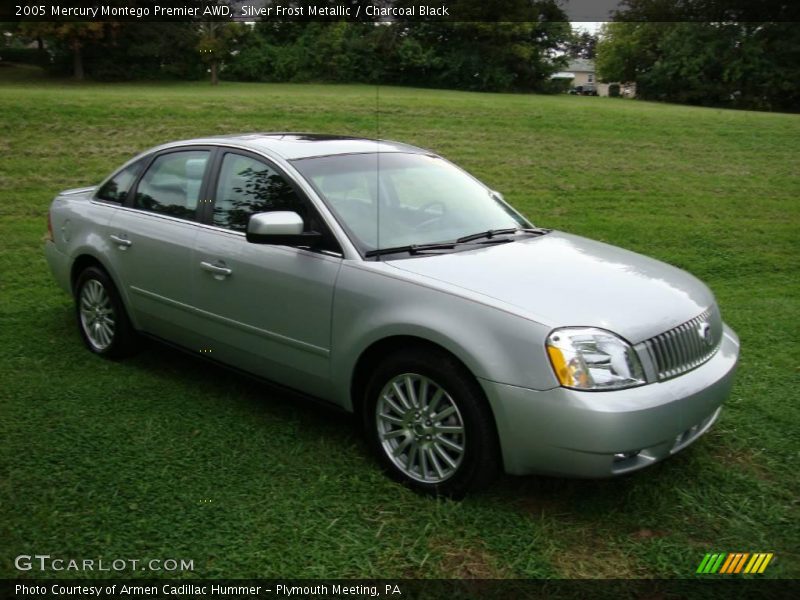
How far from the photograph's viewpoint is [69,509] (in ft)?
11.2

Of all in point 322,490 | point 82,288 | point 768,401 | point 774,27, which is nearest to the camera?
point 322,490

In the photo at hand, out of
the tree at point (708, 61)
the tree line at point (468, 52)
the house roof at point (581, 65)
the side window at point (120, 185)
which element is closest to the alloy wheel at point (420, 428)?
the side window at point (120, 185)

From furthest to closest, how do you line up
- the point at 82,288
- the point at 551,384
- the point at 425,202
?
the point at 82,288 < the point at 425,202 < the point at 551,384

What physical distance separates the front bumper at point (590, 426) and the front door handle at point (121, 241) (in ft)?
9.41

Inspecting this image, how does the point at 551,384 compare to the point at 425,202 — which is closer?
the point at 551,384

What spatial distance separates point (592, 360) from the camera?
3121 mm

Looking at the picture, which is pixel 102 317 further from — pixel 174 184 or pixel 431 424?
pixel 431 424

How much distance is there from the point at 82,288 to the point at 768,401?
4725 millimetres

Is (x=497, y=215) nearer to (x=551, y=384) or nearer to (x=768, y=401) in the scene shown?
(x=551, y=384)

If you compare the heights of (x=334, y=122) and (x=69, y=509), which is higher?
(x=334, y=122)

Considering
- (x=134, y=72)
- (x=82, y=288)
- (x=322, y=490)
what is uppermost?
(x=134, y=72)

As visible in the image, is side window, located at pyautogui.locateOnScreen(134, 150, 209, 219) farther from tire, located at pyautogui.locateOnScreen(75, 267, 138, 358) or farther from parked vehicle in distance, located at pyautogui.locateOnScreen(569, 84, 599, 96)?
parked vehicle in distance, located at pyautogui.locateOnScreen(569, 84, 599, 96)

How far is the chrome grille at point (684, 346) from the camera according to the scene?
3285 millimetres

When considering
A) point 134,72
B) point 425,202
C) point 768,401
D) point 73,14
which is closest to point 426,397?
point 425,202
